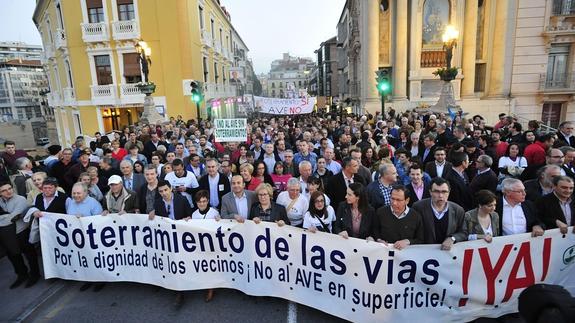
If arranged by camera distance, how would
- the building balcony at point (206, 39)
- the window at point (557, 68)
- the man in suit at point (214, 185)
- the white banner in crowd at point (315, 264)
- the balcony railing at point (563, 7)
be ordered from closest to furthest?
the white banner in crowd at point (315, 264)
the man in suit at point (214, 185)
the balcony railing at point (563, 7)
the window at point (557, 68)
the building balcony at point (206, 39)

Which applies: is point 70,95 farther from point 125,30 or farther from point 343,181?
point 343,181

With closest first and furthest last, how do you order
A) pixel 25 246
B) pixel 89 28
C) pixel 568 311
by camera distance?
pixel 568 311 < pixel 25 246 < pixel 89 28

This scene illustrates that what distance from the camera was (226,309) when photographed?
4.41 meters

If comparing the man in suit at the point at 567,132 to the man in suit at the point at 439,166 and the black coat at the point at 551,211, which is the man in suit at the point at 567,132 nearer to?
the man in suit at the point at 439,166

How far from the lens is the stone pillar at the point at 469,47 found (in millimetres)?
22598

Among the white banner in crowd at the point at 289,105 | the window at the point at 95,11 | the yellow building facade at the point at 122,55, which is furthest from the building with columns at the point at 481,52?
the window at the point at 95,11

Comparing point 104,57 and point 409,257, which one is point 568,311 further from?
point 104,57

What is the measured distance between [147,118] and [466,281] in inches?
652

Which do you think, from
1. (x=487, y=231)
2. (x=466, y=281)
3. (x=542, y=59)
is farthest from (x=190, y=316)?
(x=542, y=59)

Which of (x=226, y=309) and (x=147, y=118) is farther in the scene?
(x=147, y=118)

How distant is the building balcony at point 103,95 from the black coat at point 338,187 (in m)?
22.0

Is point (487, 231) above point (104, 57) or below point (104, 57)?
below

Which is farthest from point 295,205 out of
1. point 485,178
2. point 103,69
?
point 103,69

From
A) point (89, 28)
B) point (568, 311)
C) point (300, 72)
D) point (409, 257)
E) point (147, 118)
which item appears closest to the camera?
point (568, 311)
